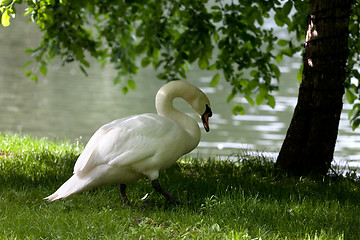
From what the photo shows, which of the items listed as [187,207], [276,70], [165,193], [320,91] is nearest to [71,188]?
[165,193]

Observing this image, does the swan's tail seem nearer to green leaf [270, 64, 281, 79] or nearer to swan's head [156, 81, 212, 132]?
swan's head [156, 81, 212, 132]

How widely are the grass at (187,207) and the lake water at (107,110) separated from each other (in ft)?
14.4

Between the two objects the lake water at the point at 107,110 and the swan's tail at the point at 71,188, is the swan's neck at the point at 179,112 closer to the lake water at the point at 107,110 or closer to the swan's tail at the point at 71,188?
the swan's tail at the point at 71,188

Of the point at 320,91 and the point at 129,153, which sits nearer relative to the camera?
the point at 129,153

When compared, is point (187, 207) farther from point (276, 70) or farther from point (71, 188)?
point (276, 70)

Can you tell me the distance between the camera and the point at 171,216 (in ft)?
15.0

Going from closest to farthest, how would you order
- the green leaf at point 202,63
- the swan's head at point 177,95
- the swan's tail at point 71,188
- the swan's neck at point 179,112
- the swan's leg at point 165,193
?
the swan's tail at point 71,188
the swan's leg at point 165,193
the swan's neck at point 179,112
the swan's head at point 177,95
the green leaf at point 202,63

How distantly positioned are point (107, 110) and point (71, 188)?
51.2ft

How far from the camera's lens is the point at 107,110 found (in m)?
20.2

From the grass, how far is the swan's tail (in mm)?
117

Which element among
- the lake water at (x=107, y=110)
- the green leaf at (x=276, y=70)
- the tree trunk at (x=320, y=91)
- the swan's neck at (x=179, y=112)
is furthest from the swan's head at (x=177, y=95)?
the lake water at (x=107, y=110)

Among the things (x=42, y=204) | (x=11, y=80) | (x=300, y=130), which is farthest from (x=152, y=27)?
(x=11, y=80)

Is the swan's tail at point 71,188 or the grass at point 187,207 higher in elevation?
the swan's tail at point 71,188

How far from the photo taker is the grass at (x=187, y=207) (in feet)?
13.7
